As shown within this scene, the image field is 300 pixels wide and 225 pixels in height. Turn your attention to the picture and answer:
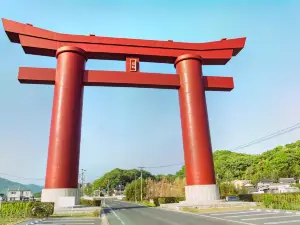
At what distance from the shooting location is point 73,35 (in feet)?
72.6

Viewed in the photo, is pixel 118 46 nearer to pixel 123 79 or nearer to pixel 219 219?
pixel 123 79

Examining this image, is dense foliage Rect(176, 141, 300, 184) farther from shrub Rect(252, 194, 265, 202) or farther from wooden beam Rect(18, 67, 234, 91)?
wooden beam Rect(18, 67, 234, 91)

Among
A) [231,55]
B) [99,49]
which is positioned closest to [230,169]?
[231,55]

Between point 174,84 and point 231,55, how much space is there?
5848 mm

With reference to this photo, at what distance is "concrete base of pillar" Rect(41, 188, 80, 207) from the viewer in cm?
1792

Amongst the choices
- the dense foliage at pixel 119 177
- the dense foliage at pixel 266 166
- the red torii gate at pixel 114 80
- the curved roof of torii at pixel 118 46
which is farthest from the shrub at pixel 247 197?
the dense foliage at pixel 119 177

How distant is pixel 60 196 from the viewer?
59.8 feet

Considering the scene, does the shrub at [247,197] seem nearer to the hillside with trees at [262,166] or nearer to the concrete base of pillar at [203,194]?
the concrete base of pillar at [203,194]

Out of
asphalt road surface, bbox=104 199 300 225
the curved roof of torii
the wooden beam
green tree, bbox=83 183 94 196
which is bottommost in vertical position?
asphalt road surface, bbox=104 199 300 225

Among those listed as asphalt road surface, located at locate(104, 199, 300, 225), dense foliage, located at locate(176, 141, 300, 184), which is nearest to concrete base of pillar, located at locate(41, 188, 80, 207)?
asphalt road surface, located at locate(104, 199, 300, 225)

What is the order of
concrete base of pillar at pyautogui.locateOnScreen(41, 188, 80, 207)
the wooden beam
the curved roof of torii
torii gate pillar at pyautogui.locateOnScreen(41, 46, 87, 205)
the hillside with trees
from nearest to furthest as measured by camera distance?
concrete base of pillar at pyautogui.locateOnScreen(41, 188, 80, 207), torii gate pillar at pyautogui.locateOnScreen(41, 46, 87, 205), the wooden beam, the curved roof of torii, the hillside with trees

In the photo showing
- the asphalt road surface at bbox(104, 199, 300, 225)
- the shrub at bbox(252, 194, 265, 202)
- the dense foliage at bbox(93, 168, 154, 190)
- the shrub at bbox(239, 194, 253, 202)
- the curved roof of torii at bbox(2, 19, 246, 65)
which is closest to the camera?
the asphalt road surface at bbox(104, 199, 300, 225)

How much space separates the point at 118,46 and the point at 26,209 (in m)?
13.6

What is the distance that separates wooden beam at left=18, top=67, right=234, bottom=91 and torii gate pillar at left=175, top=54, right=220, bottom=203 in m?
0.99
